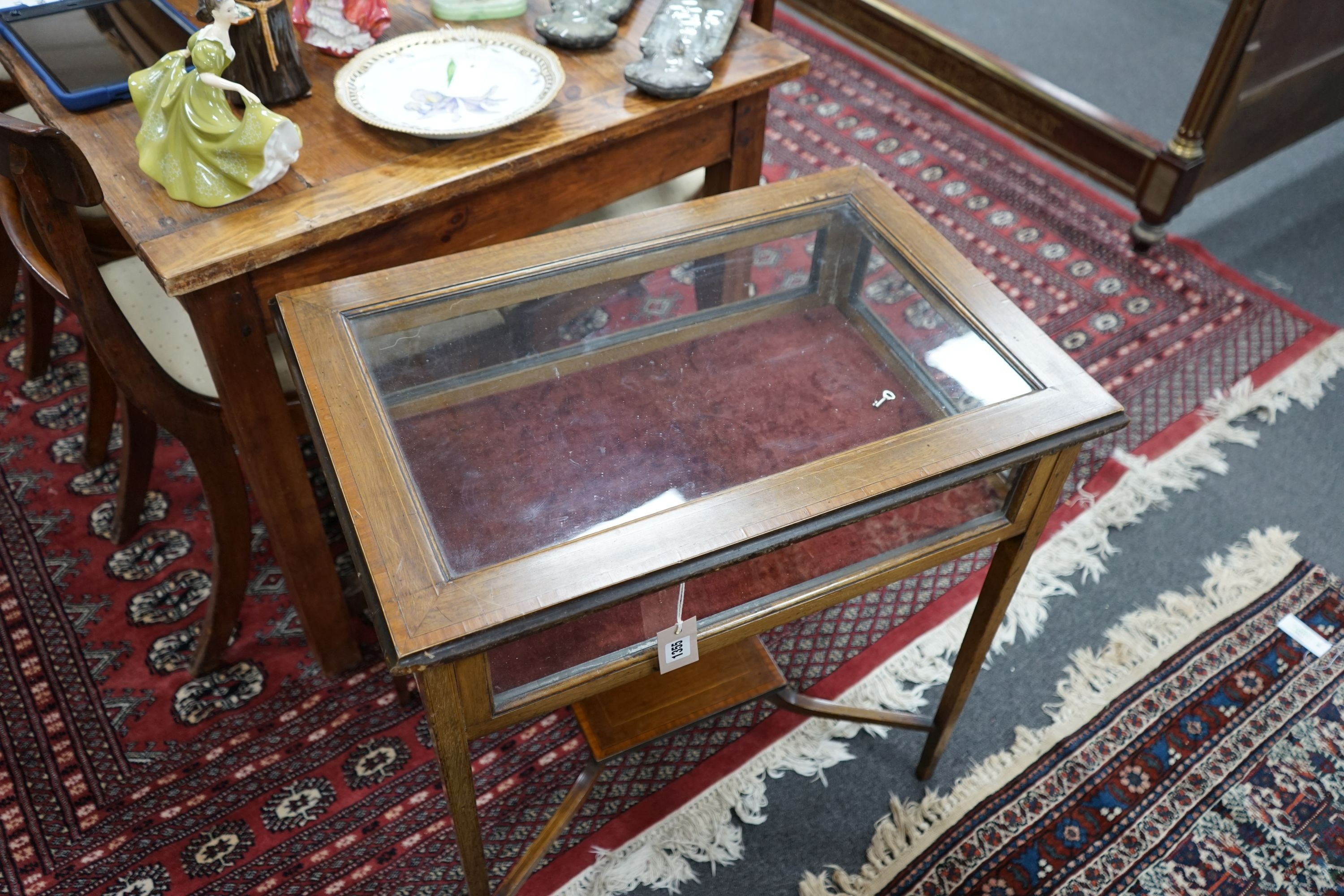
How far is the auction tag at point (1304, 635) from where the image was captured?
5.94 ft

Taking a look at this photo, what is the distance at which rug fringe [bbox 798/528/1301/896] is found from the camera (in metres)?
1.53

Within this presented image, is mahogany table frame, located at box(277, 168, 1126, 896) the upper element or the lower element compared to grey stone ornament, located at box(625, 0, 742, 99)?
lower

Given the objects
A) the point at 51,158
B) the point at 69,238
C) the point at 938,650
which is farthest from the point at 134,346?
the point at 938,650

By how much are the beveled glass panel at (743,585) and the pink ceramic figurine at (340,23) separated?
100 centimetres

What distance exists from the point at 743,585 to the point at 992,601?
39 cm

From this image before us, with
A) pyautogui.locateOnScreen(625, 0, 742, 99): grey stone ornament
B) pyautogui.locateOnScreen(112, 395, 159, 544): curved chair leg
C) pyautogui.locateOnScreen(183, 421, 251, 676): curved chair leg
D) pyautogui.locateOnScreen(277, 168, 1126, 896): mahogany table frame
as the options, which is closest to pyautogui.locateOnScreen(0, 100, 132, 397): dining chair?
pyautogui.locateOnScreen(112, 395, 159, 544): curved chair leg

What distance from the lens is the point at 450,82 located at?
1504 mm

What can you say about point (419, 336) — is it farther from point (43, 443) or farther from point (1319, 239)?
point (1319, 239)

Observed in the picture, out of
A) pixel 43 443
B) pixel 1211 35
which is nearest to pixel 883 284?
pixel 43 443

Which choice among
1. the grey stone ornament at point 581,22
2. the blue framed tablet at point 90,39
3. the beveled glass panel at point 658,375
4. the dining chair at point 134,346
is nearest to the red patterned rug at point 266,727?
the dining chair at point 134,346

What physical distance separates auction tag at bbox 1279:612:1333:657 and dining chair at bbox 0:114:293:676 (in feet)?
5.71

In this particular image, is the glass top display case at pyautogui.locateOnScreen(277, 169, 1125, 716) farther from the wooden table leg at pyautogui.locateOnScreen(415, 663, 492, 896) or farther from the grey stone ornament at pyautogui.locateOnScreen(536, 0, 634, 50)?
the grey stone ornament at pyautogui.locateOnScreen(536, 0, 634, 50)

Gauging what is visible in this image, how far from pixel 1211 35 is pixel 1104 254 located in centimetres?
152

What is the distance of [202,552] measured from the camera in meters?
1.91
